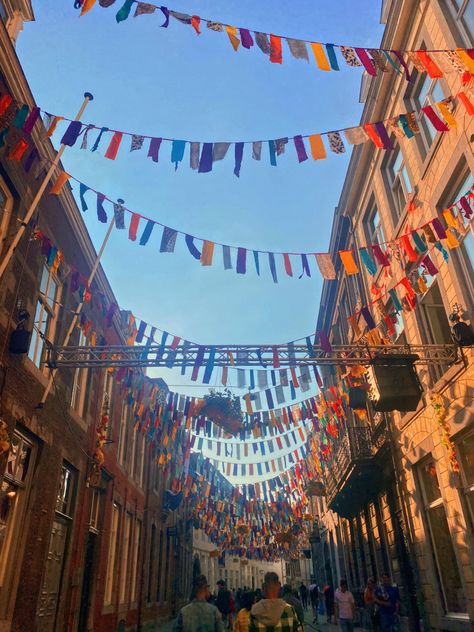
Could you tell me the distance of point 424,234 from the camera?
370 inches

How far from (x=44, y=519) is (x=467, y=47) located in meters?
11.6

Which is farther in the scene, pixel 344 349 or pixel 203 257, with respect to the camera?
pixel 344 349

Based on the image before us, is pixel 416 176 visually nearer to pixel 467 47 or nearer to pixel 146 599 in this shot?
pixel 467 47

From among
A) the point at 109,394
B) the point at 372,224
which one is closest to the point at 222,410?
the point at 109,394

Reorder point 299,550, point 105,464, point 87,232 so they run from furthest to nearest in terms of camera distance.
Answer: point 299,550 → point 105,464 → point 87,232

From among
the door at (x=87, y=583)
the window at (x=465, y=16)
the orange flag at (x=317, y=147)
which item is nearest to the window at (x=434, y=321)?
the orange flag at (x=317, y=147)

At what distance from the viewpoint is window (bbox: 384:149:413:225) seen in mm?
12289

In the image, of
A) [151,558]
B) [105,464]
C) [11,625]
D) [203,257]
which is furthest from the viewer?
[151,558]

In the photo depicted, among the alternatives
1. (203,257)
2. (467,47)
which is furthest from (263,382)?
(467,47)

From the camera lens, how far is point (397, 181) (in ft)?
42.5

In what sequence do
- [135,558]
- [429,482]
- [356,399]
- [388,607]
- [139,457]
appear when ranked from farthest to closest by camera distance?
[139,457] < [135,558] < [356,399] < [388,607] < [429,482]

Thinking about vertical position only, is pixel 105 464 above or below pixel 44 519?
above

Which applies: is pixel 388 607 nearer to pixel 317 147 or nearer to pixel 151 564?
pixel 317 147

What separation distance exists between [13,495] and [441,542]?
28.2 ft
